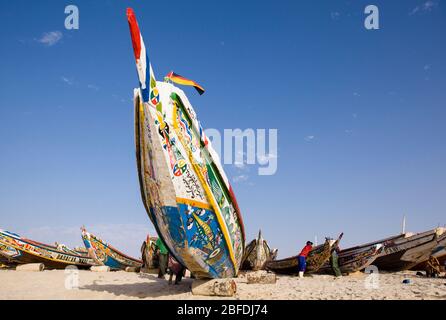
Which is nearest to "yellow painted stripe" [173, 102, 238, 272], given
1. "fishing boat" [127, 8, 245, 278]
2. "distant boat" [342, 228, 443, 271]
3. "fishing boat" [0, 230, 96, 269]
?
"fishing boat" [127, 8, 245, 278]

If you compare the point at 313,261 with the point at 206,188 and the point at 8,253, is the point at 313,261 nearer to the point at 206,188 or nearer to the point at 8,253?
the point at 206,188

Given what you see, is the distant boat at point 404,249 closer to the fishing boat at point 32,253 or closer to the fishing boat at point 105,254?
the fishing boat at point 105,254

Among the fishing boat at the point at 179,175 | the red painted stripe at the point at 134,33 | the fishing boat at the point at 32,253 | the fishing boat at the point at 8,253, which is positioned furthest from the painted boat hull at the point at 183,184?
the fishing boat at the point at 8,253

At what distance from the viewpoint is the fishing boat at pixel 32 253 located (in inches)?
639

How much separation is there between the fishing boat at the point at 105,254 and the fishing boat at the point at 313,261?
8357 mm

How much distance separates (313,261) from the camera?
15.5 metres

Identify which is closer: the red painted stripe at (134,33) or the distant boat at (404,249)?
the red painted stripe at (134,33)

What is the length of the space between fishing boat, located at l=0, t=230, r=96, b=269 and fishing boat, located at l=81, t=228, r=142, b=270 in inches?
60.3

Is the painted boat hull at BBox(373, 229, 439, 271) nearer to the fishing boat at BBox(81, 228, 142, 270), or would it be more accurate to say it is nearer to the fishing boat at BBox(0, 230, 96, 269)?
the fishing boat at BBox(81, 228, 142, 270)

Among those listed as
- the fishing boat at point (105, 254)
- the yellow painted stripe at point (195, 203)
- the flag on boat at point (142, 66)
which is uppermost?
the flag on boat at point (142, 66)

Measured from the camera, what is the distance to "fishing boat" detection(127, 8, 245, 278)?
601 cm
